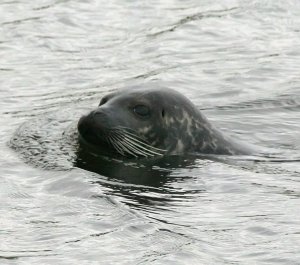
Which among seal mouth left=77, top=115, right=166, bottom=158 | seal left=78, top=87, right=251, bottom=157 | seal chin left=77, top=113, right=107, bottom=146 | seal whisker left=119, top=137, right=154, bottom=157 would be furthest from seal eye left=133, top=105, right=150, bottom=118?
seal chin left=77, top=113, right=107, bottom=146

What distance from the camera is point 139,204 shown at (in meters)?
9.75

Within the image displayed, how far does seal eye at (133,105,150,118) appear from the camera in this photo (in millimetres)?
11147

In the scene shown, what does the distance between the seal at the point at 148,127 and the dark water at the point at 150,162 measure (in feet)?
0.69

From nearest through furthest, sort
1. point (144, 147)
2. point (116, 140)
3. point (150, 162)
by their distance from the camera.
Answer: point (116, 140), point (150, 162), point (144, 147)

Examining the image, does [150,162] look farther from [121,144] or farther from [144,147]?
[121,144]

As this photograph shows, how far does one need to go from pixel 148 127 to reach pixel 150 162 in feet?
1.10

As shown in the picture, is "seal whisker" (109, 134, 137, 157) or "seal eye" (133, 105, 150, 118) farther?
"seal eye" (133, 105, 150, 118)

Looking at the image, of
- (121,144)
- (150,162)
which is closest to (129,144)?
(121,144)

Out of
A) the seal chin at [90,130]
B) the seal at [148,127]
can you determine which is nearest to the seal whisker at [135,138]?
the seal at [148,127]

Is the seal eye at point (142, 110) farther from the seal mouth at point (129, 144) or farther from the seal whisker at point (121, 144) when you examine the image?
the seal whisker at point (121, 144)

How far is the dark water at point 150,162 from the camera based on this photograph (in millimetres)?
8836

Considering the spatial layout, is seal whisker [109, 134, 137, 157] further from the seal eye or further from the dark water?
the seal eye

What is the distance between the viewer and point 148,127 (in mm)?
11219

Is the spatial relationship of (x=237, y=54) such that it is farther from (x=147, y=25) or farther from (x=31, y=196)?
(x=31, y=196)
